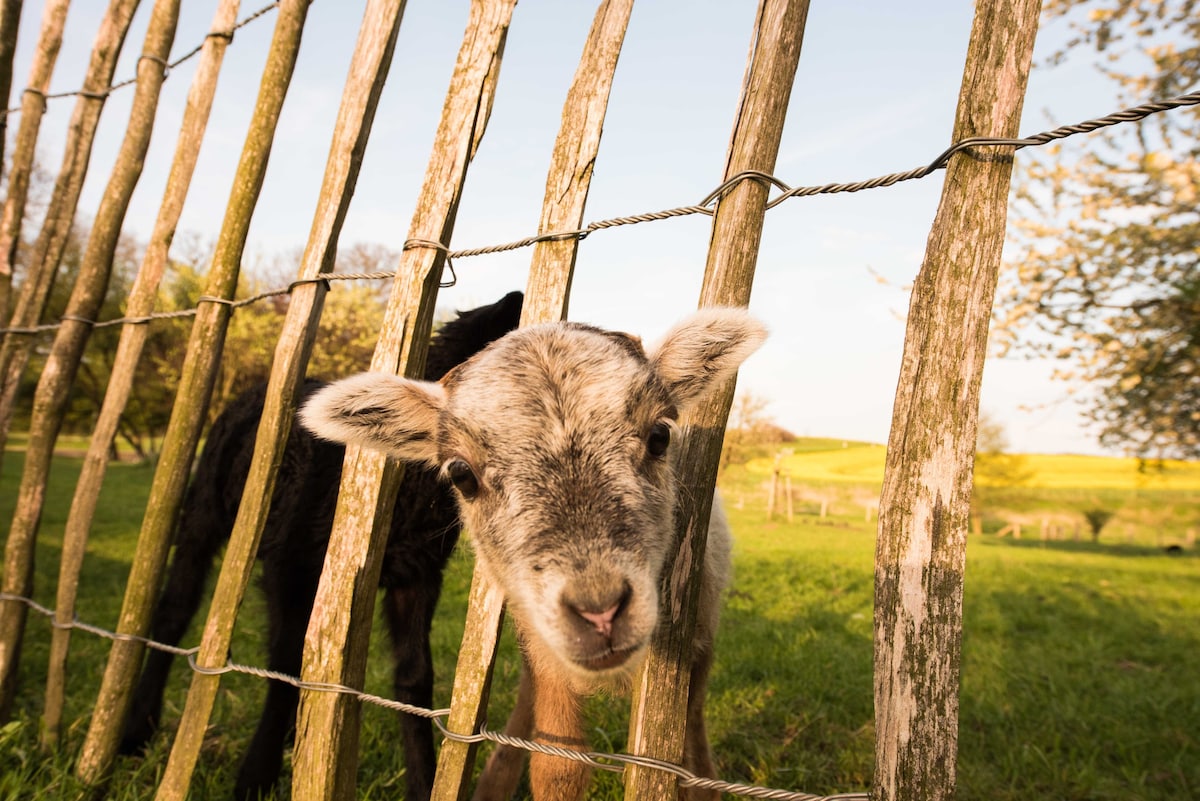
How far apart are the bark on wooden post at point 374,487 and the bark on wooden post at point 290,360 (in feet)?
1.57

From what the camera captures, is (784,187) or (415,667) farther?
(415,667)

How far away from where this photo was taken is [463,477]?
7.55 feet

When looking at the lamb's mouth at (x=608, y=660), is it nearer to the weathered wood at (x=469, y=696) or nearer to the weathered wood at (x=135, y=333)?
the weathered wood at (x=469, y=696)

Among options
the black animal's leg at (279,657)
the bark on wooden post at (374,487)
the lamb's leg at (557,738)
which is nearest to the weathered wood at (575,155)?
the bark on wooden post at (374,487)

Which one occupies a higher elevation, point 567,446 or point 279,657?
point 567,446

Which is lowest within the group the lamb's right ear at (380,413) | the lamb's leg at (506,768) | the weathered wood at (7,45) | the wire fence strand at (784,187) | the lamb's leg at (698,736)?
the lamb's leg at (506,768)

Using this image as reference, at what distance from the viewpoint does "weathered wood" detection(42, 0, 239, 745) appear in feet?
12.1

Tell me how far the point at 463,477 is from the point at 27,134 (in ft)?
15.9

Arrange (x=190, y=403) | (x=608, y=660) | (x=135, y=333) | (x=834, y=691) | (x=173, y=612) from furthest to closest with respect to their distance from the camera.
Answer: (x=834, y=691) < (x=173, y=612) < (x=135, y=333) < (x=190, y=403) < (x=608, y=660)

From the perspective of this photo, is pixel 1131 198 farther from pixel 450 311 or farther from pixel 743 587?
pixel 450 311

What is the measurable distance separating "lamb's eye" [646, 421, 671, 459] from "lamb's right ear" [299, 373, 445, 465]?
2.61 feet

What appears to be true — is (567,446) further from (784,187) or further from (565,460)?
(784,187)

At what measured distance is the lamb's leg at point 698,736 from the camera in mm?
2959

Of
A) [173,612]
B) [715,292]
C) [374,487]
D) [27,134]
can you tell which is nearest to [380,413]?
[374,487]
